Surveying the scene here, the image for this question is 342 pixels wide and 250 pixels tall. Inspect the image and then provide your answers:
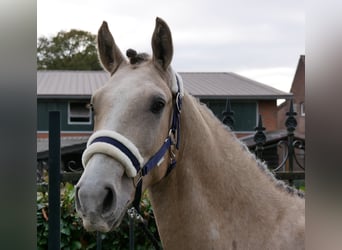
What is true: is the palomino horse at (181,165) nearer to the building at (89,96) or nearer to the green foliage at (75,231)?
the green foliage at (75,231)

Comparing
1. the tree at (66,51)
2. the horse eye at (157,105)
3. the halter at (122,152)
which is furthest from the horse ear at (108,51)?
the tree at (66,51)

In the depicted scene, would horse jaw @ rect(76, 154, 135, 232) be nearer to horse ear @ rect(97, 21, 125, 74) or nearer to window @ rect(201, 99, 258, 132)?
horse ear @ rect(97, 21, 125, 74)

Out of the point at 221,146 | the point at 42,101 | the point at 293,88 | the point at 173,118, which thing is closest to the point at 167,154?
the point at 173,118

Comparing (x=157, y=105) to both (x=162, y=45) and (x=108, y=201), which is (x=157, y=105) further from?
(x=108, y=201)

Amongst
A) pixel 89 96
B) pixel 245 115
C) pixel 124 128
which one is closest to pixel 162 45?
pixel 124 128

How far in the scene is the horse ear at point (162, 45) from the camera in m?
2.50

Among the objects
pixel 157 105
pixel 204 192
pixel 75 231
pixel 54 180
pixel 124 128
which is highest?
pixel 157 105

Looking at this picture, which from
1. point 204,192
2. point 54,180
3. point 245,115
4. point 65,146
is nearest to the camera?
point 204,192

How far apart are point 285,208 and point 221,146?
1.80 feet

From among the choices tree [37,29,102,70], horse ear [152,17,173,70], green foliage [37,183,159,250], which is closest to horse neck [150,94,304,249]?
horse ear [152,17,173,70]

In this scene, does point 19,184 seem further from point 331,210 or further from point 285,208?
point 285,208

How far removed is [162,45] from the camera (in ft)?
8.43

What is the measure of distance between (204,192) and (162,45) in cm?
90

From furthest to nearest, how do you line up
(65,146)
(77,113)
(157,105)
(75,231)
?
(77,113) < (65,146) < (75,231) < (157,105)
